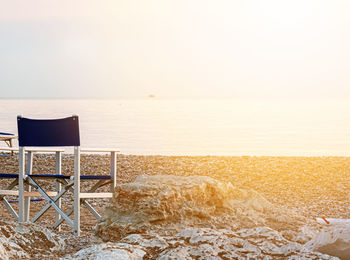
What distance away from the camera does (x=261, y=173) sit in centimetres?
1110

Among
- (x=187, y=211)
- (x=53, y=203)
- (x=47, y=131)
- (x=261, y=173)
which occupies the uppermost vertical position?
(x=47, y=131)

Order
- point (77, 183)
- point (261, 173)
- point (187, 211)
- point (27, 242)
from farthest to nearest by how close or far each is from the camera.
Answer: point (261, 173) < point (77, 183) < point (187, 211) < point (27, 242)

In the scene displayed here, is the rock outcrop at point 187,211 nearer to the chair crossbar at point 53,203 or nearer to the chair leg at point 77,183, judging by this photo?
the chair leg at point 77,183

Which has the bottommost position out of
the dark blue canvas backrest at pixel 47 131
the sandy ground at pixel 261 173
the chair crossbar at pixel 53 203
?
Answer: the sandy ground at pixel 261 173

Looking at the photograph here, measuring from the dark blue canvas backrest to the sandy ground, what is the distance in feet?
4.32

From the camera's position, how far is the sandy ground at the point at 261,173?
8.35 metres

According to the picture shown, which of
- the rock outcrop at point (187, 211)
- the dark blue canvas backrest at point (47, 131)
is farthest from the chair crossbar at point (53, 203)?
the rock outcrop at point (187, 211)

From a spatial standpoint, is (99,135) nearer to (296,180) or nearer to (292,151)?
(292,151)

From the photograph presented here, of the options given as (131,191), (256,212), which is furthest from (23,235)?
(256,212)

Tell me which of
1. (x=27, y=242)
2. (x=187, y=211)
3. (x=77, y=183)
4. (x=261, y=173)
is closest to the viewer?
(x=27, y=242)

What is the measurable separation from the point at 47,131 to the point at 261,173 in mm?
6336

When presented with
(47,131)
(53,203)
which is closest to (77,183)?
(53,203)

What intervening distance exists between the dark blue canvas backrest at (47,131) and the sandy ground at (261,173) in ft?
4.32

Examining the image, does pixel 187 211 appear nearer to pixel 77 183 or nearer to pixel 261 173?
pixel 77 183
